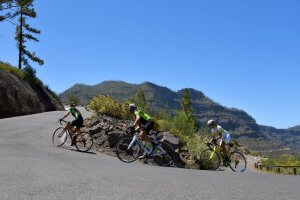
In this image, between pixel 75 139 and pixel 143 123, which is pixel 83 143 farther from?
pixel 143 123

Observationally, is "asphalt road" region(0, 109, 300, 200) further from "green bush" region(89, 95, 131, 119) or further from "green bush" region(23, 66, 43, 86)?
"green bush" region(23, 66, 43, 86)

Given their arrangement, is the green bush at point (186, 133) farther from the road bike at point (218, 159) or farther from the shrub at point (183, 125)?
the road bike at point (218, 159)

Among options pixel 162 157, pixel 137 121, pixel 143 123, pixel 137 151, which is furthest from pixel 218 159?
pixel 137 121

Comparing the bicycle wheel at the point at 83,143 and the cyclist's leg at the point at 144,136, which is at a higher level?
the cyclist's leg at the point at 144,136

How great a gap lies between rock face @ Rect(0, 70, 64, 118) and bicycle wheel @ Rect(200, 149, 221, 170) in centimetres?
1634

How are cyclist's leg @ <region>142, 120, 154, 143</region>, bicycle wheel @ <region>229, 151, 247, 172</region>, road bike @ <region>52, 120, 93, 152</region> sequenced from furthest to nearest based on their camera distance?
road bike @ <region>52, 120, 93, 152</region> < bicycle wheel @ <region>229, 151, 247, 172</region> < cyclist's leg @ <region>142, 120, 154, 143</region>

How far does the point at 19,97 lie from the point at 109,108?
11.7 metres

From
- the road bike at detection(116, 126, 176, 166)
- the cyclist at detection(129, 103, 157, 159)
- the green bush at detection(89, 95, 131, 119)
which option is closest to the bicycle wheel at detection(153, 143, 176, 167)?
the road bike at detection(116, 126, 176, 166)

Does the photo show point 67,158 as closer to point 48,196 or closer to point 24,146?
point 24,146

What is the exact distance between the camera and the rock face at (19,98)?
101 feet

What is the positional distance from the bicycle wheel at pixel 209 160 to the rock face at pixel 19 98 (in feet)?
53.6

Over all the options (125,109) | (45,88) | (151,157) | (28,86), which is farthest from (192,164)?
(45,88)

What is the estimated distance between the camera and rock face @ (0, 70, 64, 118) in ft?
101

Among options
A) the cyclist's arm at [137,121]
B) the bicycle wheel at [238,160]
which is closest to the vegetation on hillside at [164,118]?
the bicycle wheel at [238,160]
